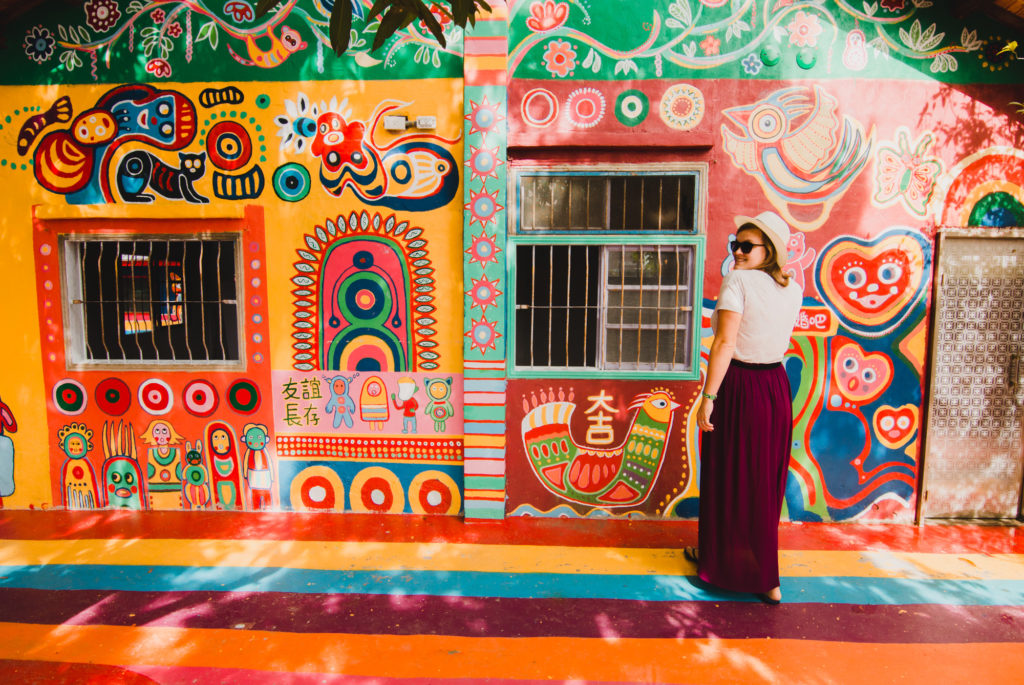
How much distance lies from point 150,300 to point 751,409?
14.4 feet

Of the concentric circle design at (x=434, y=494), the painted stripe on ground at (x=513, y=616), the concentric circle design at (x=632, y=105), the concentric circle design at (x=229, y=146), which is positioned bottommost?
the painted stripe on ground at (x=513, y=616)

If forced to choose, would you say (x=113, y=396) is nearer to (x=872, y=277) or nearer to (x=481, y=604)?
(x=481, y=604)

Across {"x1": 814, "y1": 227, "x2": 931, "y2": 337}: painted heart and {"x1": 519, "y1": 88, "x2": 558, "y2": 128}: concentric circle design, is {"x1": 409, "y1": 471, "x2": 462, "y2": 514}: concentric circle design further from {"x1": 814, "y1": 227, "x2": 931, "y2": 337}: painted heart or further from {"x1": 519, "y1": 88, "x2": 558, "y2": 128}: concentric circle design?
{"x1": 814, "y1": 227, "x2": 931, "y2": 337}: painted heart

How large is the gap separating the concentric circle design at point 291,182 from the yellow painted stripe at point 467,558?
2490mm

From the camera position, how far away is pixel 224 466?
172 inches

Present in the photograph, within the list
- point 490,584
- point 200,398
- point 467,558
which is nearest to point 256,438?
point 200,398

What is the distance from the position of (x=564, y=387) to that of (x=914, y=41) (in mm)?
3437

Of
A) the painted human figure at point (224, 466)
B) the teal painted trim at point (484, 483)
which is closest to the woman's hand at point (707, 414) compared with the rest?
the teal painted trim at point (484, 483)

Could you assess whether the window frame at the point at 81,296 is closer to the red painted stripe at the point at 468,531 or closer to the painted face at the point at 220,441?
the painted face at the point at 220,441

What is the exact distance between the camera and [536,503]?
4270 millimetres

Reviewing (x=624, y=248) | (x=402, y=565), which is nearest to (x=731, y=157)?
(x=624, y=248)

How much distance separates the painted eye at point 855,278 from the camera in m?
4.04

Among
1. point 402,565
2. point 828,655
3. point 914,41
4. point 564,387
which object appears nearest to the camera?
point 828,655

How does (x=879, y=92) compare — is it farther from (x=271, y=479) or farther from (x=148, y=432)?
(x=148, y=432)
